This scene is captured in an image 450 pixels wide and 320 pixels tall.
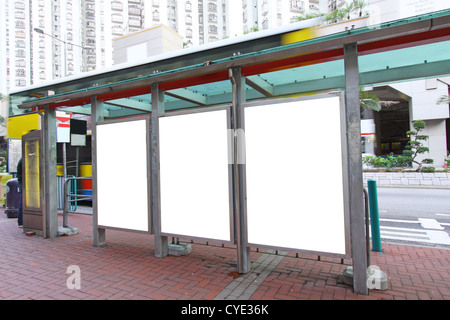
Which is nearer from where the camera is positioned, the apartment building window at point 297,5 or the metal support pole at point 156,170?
the metal support pole at point 156,170

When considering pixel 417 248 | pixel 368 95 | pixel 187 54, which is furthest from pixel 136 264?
pixel 368 95

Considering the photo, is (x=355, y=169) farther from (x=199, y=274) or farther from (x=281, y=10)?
(x=281, y=10)

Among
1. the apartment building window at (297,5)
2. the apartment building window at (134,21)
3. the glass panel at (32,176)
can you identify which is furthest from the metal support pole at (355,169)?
the apartment building window at (134,21)

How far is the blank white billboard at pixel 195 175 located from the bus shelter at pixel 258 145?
17mm

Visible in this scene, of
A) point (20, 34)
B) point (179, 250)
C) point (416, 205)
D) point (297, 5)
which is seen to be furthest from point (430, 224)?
point (20, 34)

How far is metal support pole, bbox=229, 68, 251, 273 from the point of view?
3.98 metres

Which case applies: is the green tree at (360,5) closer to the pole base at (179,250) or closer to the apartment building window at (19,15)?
the pole base at (179,250)

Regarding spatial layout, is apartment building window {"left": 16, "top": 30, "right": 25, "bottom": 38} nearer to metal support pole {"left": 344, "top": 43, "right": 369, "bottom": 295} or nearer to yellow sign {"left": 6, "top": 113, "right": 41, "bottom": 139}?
yellow sign {"left": 6, "top": 113, "right": 41, "bottom": 139}

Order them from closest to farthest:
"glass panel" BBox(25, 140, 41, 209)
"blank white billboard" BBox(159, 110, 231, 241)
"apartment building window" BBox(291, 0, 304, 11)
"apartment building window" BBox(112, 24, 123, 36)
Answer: "blank white billboard" BBox(159, 110, 231, 241) < "glass panel" BBox(25, 140, 41, 209) < "apartment building window" BBox(291, 0, 304, 11) < "apartment building window" BBox(112, 24, 123, 36)

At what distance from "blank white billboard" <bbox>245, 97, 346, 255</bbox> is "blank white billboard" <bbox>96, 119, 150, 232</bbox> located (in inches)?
77.5

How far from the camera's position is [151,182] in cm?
487

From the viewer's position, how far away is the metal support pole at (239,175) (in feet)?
13.1

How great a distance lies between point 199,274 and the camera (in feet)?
13.2

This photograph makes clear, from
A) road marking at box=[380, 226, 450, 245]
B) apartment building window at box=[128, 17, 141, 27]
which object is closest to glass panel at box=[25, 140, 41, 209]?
road marking at box=[380, 226, 450, 245]
